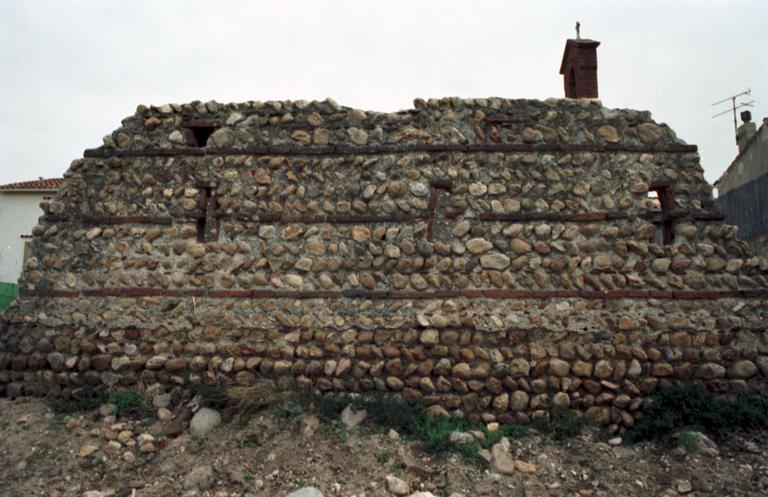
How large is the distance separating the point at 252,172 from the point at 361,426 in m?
3.00

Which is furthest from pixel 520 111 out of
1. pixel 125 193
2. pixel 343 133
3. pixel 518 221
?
pixel 125 193

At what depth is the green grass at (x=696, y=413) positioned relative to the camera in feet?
15.5

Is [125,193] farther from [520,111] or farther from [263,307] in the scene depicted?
[520,111]

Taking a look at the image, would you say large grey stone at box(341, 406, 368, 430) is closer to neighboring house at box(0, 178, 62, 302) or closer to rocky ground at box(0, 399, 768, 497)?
rocky ground at box(0, 399, 768, 497)

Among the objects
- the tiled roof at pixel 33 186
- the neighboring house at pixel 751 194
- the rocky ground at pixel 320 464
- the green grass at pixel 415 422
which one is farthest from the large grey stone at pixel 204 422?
the tiled roof at pixel 33 186

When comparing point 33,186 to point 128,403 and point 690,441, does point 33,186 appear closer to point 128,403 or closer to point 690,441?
point 128,403

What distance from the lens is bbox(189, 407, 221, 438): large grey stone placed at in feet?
16.2

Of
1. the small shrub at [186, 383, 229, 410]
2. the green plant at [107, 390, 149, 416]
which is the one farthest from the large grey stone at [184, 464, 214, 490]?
the green plant at [107, 390, 149, 416]

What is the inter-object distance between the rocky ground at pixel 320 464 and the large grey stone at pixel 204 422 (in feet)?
0.05

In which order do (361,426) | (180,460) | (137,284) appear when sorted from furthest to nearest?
1. (137,284)
2. (361,426)
3. (180,460)

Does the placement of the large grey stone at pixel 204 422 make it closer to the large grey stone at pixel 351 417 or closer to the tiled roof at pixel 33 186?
the large grey stone at pixel 351 417

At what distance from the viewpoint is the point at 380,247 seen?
5492mm

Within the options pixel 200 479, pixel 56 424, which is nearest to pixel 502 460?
pixel 200 479

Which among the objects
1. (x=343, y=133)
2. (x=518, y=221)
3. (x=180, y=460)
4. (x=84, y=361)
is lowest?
(x=180, y=460)
